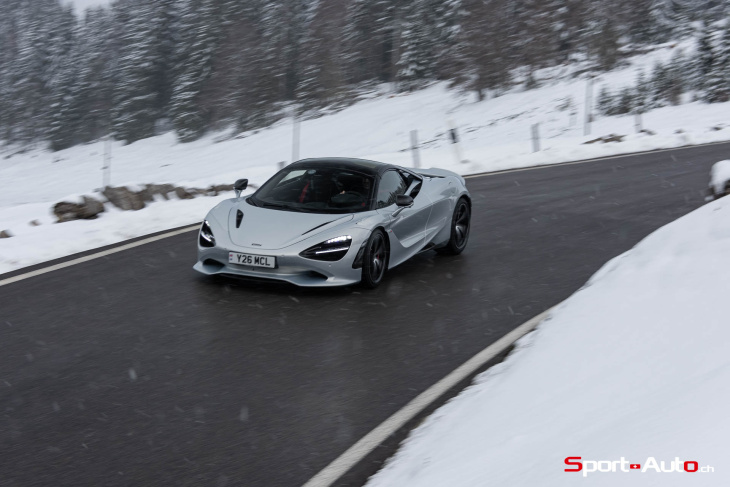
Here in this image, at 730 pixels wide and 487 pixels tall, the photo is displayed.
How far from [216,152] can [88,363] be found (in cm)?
5958

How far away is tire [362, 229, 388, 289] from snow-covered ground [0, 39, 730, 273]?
4.02m

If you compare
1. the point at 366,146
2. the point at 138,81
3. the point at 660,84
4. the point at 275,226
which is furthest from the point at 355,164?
the point at 138,81

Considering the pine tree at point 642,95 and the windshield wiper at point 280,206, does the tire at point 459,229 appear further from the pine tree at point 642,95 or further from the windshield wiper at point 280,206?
the pine tree at point 642,95

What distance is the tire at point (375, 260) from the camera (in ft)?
26.8

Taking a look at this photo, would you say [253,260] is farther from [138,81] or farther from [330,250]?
[138,81]

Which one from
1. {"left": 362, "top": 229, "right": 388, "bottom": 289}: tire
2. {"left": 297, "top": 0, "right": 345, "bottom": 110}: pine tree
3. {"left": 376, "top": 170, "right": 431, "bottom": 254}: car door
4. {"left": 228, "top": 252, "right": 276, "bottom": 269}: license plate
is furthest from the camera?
{"left": 297, "top": 0, "right": 345, "bottom": 110}: pine tree

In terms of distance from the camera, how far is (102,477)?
427 cm

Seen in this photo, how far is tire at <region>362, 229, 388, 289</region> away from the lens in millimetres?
8172

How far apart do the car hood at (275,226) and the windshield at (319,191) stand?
19cm

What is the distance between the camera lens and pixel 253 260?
7852mm

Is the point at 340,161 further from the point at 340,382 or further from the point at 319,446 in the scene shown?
the point at 319,446

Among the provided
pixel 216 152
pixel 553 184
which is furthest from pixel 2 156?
pixel 553 184

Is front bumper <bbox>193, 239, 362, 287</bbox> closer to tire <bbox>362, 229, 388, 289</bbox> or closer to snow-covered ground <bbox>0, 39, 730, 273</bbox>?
tire <bbox>362, 229, 388, 289</bbox>

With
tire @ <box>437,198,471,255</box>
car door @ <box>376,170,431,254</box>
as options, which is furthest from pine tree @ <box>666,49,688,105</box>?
car door @ <box>376,170,431,254</box>
